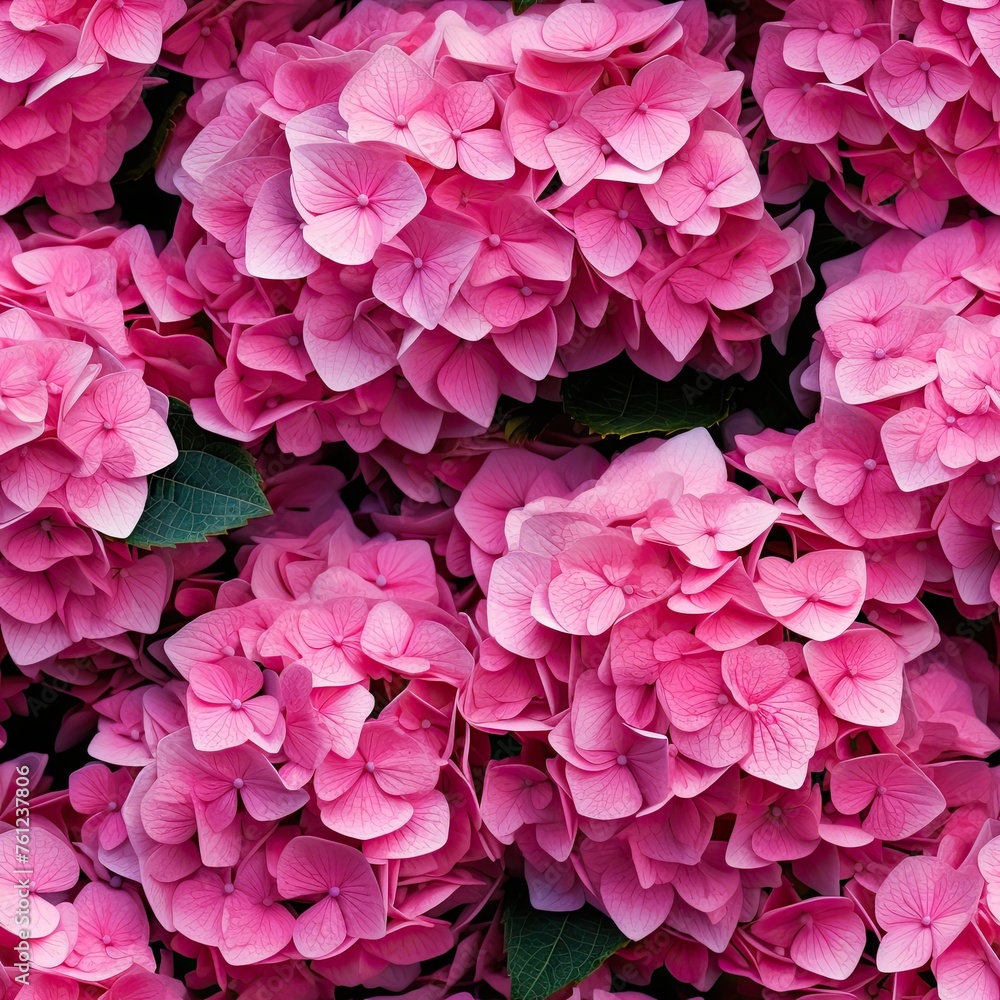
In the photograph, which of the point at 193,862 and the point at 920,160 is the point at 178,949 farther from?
the point at 920,160

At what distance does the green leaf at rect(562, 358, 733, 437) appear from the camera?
896mm

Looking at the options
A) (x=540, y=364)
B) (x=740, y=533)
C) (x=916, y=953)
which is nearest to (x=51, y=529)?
(x=540, y=364)

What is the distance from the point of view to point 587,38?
0.83m

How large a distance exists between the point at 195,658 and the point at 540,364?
34cm

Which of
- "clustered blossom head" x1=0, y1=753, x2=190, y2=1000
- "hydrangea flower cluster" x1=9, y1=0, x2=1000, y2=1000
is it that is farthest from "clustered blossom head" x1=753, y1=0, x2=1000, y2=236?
"clustered blossom head" x1=0, y1=753, x2=190, y2=1000

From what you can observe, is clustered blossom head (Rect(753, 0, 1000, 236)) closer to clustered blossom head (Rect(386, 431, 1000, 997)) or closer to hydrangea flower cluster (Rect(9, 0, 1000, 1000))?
hydrangea flower cluster (Rect(9, 0, 1000, 1000))

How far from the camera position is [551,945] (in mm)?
855

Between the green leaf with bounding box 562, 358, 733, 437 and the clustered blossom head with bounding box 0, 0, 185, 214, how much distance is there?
0.42m

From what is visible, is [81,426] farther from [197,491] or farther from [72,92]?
[72,92]

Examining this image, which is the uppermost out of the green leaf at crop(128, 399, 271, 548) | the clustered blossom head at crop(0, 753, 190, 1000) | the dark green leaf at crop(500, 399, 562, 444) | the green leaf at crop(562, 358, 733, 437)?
the green leaf at crop(128, 399, 271, 548)

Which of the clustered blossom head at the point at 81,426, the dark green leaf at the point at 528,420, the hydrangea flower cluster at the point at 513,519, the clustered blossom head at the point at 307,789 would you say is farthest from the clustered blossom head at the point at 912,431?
the clustered blossom head at the point at 81,426
